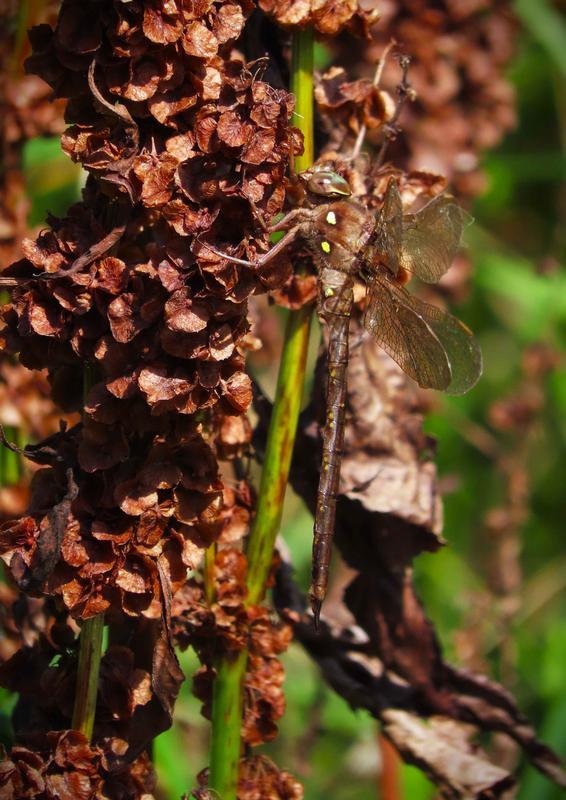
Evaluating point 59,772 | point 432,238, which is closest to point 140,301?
point 59,772

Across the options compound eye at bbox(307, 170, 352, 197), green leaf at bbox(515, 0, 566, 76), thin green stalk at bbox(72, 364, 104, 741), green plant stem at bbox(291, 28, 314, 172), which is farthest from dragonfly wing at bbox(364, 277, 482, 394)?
green leaf at bbox(515, 0, 566, 76)

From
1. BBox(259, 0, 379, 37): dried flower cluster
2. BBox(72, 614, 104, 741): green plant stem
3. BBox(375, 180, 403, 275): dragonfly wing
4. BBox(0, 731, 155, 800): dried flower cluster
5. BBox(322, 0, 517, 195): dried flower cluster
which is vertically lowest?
BBox(0, 731, 155, 800): dried flower cluster

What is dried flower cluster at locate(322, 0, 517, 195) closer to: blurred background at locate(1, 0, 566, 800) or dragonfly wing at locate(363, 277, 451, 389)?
blurred background at locate(1, 0, 566, 800)

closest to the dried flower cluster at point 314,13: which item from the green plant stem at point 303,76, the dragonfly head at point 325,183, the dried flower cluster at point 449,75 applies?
the green plant stem at point 303,76

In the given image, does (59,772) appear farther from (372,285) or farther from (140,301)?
(372,285)

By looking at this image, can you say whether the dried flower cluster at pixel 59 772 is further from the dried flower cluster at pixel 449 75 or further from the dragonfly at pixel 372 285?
the dried flower cluster at pixel 449 75

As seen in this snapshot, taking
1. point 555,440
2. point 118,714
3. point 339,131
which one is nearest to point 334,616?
point 118,714

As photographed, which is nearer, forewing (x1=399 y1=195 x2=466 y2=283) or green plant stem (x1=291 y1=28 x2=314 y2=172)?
green plant stem (x1=291 y1=28 x2=314 y2=172)
